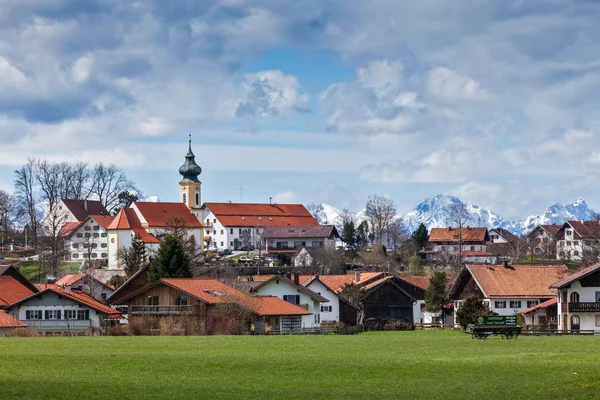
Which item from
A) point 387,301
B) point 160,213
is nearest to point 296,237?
point 160,213

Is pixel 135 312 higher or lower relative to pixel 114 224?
lower

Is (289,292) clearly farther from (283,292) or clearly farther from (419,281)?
(419,281)

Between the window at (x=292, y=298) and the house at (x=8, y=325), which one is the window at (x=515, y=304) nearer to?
the window at (x=292, y=298)

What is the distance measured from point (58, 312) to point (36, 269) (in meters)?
49.8

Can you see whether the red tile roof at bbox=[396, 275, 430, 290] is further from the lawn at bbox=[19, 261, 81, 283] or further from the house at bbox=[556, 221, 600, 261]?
the lawn at bbox=[19, 261, 81, 283]

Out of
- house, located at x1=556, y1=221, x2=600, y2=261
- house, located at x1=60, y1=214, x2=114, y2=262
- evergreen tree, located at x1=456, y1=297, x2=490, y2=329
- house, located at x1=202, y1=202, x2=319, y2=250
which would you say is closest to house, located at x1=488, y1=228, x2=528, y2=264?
house, located at x1=556, y1=221, x2=600, y2=261

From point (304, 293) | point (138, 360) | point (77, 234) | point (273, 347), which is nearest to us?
point (138, 360)

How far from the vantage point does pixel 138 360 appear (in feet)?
134

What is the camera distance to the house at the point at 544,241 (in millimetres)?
154125

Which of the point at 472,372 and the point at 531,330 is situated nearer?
the point at 472,372

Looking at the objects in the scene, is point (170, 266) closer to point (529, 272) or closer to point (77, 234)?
point (529, 272)

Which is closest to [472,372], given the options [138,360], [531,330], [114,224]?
[138,360]

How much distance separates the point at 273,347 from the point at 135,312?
30.6 meters

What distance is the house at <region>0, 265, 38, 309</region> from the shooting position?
83.7 meters
